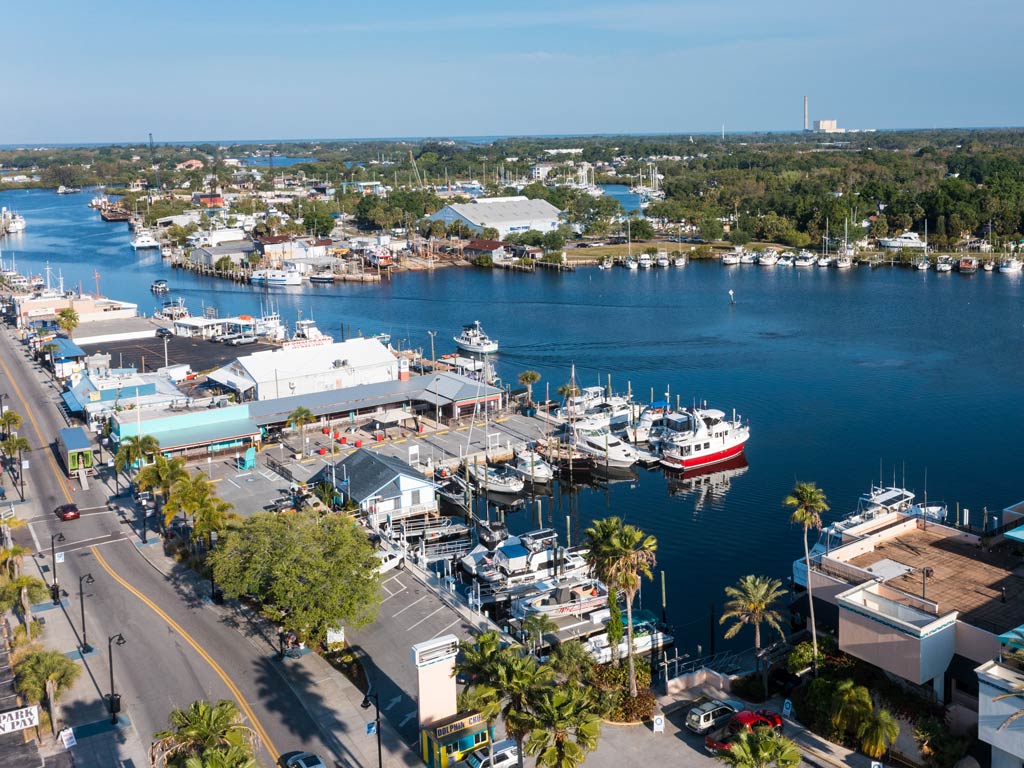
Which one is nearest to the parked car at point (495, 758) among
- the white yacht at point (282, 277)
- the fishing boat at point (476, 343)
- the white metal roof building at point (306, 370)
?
the white metal roof building at point (306, 370)

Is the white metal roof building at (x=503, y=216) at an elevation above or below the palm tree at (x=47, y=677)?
above

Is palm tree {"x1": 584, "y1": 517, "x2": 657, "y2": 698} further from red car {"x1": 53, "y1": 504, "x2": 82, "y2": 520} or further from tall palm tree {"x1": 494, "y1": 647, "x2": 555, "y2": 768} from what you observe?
red car {"x1": 53, "y1": 504, "x2": 82, "y2": 520}

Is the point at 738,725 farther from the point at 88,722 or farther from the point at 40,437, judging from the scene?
the point at 40,437

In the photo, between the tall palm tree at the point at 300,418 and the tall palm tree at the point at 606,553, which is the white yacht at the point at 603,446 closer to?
the tall palm tree at the point at 300,418

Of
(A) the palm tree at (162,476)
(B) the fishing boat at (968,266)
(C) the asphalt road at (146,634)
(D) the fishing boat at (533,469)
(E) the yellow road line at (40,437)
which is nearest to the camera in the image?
(C) the asphalt road at (146,634)

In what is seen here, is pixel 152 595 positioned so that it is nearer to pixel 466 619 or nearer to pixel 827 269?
pixel 466 619

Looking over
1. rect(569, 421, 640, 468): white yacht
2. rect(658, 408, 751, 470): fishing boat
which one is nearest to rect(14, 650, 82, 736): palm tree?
rect(569, 421, 640, 468): white yacht

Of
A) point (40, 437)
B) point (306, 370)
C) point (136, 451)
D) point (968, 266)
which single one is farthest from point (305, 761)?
point (968, 266)
